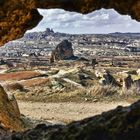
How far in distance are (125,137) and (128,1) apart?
7.61m

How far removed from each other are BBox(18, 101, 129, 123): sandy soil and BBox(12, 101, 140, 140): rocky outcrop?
26.9 m

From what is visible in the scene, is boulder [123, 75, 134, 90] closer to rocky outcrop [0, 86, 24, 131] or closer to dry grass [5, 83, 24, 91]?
dry grass [5, 83, 24, 91]

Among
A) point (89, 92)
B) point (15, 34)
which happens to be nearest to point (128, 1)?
point (15, 34)

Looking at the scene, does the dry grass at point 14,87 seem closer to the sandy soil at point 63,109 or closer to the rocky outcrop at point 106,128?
the sandy soil at point 63,109


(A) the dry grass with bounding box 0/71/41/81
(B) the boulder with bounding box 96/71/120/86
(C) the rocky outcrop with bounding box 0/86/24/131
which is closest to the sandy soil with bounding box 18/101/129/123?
(B) the boulder with bounding box 96/71/120/86

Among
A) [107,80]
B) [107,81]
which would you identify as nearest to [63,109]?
[107,81]

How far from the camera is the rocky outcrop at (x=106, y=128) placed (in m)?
11.1

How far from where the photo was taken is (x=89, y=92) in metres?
53.8

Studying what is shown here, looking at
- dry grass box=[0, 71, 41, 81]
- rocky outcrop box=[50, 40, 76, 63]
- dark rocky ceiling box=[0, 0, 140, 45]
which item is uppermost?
dark rocky ceiling box=[0, 0, 140, 45]

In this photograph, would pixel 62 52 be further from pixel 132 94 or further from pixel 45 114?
pixel 45 114

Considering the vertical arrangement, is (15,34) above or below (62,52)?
above

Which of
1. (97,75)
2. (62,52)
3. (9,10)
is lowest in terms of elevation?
(62,52)

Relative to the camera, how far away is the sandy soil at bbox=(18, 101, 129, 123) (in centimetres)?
4246

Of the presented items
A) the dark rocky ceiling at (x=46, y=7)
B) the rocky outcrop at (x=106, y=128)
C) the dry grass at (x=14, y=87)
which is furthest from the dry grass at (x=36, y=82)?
the rocky outcrop at (x=106, y=128)
